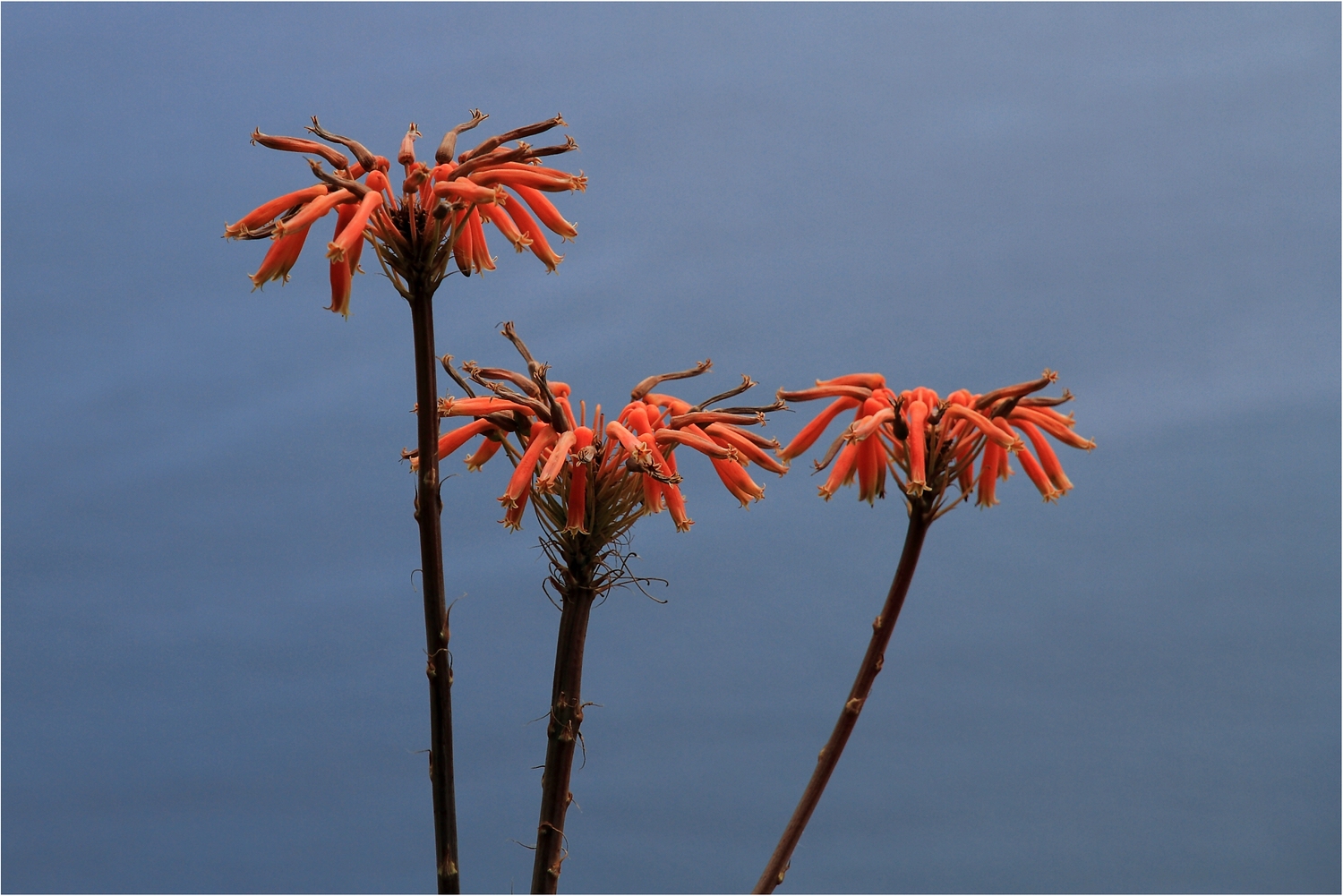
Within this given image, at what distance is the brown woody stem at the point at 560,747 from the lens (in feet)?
12.5

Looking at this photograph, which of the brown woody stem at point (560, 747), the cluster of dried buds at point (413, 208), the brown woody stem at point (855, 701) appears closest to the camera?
the cluster of dried buds at point (413, 208)

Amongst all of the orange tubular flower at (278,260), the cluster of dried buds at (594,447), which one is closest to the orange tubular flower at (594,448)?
the cluster of dried buds at (594,447)

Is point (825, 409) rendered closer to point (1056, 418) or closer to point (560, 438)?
point (1056, 418)

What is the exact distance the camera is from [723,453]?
376 cm

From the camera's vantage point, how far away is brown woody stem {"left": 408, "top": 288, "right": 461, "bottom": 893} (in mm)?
3539

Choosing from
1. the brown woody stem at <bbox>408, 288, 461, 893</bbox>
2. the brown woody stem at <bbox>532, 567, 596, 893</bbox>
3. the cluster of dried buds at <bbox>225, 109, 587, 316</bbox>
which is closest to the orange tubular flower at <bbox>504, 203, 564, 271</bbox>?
the cluster of dried buds at <bbox>225, 109, 587, 316</bbox>

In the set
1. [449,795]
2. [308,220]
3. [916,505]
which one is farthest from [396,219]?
[916,505]

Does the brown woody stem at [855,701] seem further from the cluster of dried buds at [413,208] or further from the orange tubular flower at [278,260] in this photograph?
the orange tubular flower at [278,260]

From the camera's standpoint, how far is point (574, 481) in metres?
3.72

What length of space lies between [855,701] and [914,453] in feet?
3.14

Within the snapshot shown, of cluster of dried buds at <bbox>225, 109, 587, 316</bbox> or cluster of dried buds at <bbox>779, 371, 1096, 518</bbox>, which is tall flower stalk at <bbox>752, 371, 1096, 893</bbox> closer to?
cluster of dried buds at <bbox>779, 371, 1096, 518</bbox>

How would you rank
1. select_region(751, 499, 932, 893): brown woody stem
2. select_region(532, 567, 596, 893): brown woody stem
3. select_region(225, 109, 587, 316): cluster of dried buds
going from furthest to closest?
select_region(751, 499, 932, 893): brown woody stem → select_region(532, 567, 596, 893): brown woody stem → select_region(225, 109, 587, 316): cluster of dried buds

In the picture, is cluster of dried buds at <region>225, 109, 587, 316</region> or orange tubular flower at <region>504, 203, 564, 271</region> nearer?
cluster of dried buds at <region>225, 109, 587, 316</region>

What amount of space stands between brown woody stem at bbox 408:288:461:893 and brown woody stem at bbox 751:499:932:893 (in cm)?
122
